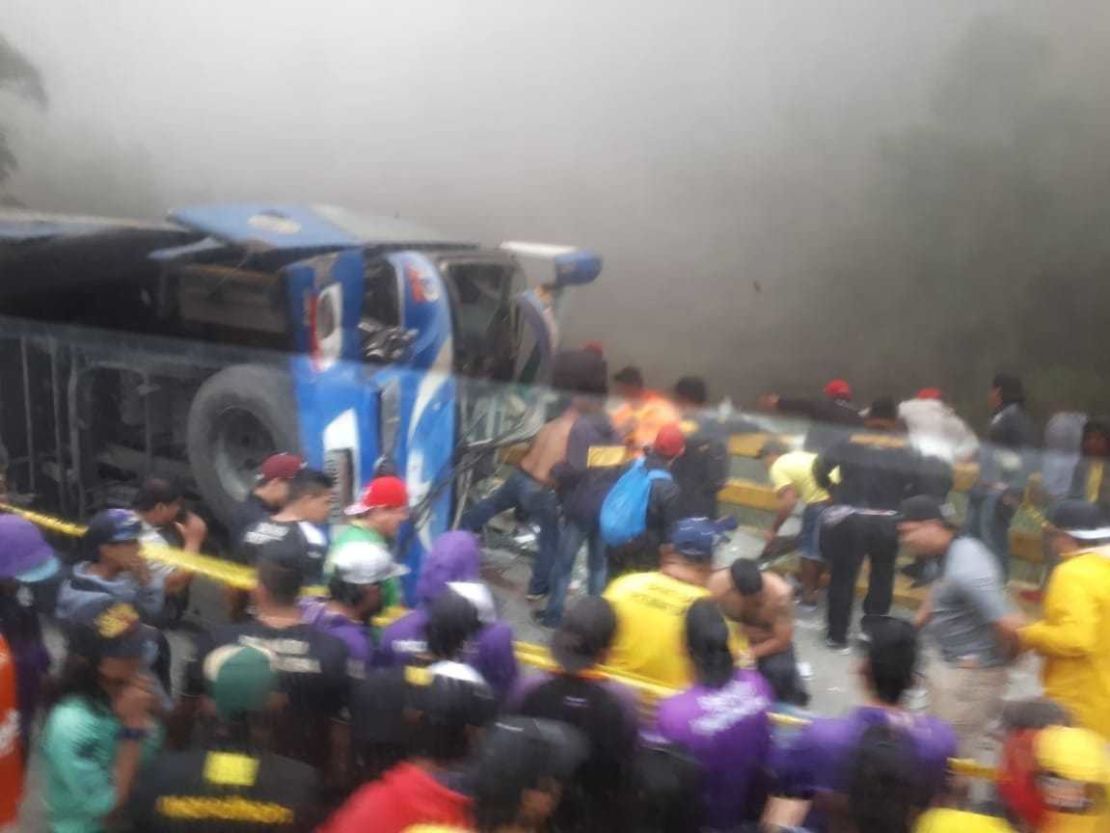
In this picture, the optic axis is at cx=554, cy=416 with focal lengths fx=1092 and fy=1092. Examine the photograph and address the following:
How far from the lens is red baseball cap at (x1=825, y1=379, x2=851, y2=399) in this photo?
13.6ft

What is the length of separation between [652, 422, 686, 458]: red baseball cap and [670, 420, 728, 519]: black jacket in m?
0.12

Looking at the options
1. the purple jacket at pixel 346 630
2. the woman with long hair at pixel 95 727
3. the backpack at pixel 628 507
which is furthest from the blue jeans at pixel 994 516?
the woman with long hair at pixel 95 727

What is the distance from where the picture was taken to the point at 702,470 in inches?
158

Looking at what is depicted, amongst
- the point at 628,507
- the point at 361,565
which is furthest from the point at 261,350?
the point at 361,565

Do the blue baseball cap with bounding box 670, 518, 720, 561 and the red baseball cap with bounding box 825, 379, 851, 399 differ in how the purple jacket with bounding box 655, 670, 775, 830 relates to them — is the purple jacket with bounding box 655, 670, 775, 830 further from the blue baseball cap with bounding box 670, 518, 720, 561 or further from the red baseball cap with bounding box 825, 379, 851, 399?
the red baseball cap with bounding box 825, 379, 851, 399

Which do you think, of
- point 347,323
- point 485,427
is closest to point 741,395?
point 485,427

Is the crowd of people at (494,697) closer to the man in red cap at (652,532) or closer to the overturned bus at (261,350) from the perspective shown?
the man in red cap at (652,532)

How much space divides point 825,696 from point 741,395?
4.03 feet

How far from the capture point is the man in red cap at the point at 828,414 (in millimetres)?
4020

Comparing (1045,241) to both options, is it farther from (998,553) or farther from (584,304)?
(584,304)

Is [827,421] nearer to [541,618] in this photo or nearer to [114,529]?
[541,618]

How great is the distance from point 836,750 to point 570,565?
2114 mm

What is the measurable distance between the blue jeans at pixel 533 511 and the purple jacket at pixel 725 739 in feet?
6.70

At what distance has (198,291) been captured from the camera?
14.1 feet
